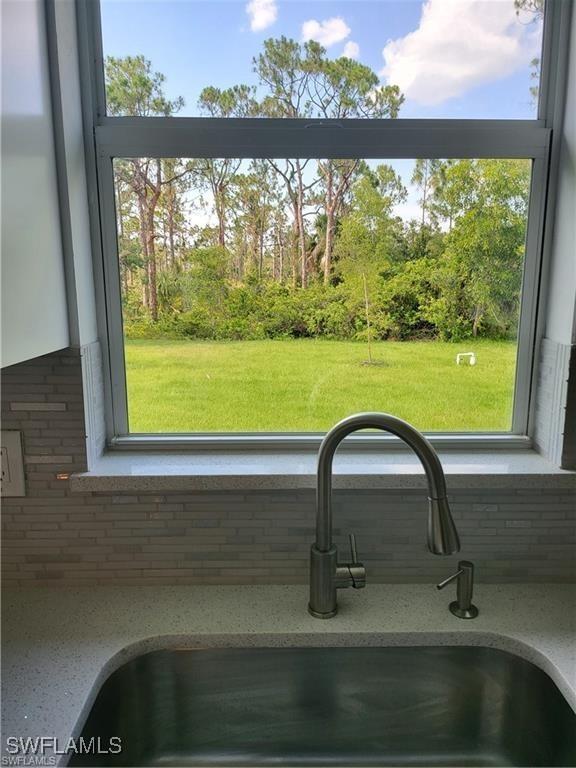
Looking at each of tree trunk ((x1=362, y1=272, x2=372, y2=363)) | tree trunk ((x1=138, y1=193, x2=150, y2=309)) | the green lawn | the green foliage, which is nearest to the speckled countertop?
the green lawn

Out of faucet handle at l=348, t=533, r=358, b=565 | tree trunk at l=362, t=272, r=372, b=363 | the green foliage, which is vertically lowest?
faucet handle at l=348, t=533, r=358, b=565

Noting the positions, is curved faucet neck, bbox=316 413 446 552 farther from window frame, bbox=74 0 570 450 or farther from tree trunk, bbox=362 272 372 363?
window frame, bbox=74 0 570 450

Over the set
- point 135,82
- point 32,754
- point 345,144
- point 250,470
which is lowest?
point 32,754

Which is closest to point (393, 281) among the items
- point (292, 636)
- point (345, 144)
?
point (345, 144)

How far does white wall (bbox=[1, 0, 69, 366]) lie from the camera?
721mm

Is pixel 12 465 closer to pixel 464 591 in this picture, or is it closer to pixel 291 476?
pixel 291 476

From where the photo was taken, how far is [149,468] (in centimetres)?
106

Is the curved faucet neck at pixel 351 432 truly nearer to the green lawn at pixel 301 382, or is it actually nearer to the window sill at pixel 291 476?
the window sill at pixel 291 476

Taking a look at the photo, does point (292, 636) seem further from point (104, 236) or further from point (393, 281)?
point (104, 236)

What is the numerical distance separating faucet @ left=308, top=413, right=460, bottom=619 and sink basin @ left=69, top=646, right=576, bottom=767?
11 centimetres

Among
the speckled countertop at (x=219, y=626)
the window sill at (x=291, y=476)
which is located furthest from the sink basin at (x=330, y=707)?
the window sill at (x=291, y=476)

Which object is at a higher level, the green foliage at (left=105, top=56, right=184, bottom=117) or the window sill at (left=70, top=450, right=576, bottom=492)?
the green foliage at (left=105, top=56, right=184, bottom=117)

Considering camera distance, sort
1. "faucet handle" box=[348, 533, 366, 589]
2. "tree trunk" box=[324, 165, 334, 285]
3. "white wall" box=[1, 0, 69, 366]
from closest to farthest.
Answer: "white wall" box=[1, 0, 69, 366], "faucet handle" box=[348, 533, 366, 589], "tree trunk" box=[324, 165, 334, 285]

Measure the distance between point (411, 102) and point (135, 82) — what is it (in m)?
0.59
